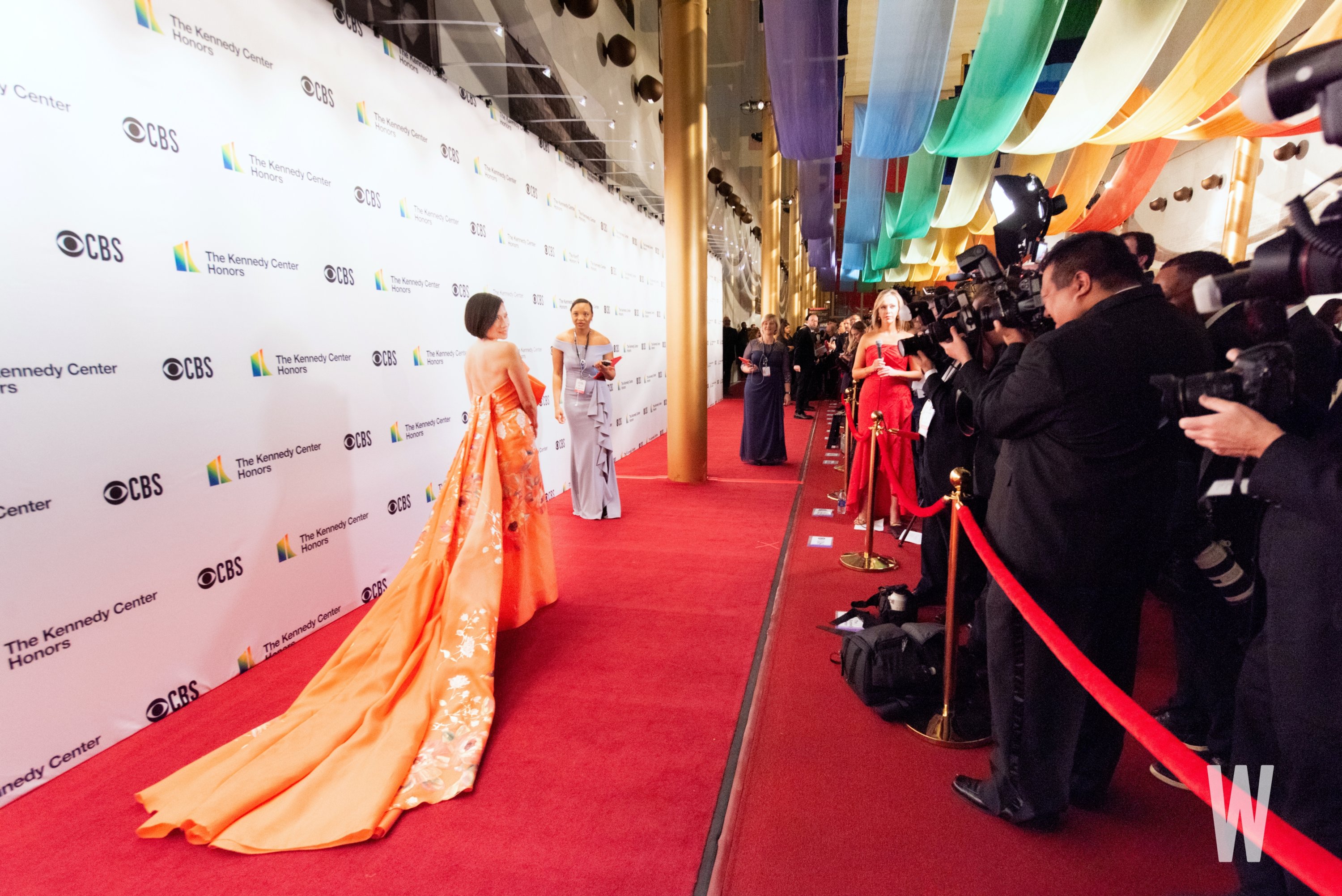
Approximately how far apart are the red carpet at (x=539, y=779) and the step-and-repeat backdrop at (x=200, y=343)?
0.24 metres

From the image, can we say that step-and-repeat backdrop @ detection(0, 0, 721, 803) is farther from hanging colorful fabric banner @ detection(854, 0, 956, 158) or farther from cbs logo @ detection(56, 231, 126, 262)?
hanging colorful fabric banner @ detection(854, 0, 956, 158)

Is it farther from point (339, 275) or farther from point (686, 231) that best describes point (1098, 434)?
point (686, 231)

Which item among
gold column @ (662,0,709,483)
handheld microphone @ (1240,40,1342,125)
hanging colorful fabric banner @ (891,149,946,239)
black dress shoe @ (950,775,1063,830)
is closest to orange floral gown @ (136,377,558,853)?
black dress shoe @ (950,775,1063,830)

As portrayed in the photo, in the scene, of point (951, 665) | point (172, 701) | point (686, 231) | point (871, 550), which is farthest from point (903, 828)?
point (686, 231)

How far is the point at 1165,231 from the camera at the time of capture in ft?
23.2

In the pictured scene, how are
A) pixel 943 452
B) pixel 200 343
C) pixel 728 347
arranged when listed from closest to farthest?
pixel 200 343 → pixel 943 452 → pixel 728 347

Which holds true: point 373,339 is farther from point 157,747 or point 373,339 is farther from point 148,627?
point 157,747

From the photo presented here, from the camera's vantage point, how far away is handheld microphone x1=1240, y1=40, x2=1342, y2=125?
34.3 inches

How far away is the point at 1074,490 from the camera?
1555 millimetres

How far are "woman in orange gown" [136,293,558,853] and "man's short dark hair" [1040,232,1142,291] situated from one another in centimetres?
222

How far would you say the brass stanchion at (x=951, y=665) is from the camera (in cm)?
209

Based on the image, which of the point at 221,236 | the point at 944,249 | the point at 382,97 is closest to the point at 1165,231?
the point at 944,249

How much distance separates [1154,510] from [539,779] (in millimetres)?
1903

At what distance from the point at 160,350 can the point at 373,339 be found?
1.12 m
